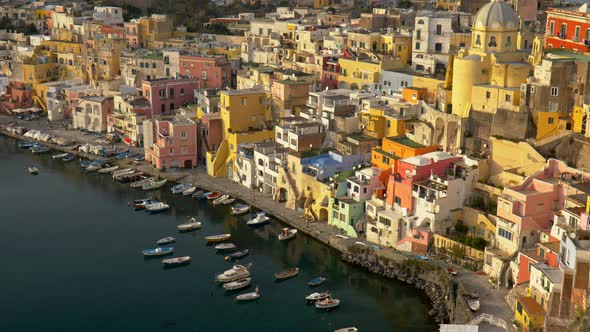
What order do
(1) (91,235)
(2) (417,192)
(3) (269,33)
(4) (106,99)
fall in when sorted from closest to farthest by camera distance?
(2) (417,192)
(1) (91,235)
(4) (106,99)
(3) (269,33)

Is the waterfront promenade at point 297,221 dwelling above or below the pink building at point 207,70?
below

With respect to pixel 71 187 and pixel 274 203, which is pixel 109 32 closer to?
pixel 71 187

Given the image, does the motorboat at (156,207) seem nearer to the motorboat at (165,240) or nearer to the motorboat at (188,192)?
the motorboat at (188,192)

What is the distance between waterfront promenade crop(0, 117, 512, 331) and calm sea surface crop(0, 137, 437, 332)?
0.50m

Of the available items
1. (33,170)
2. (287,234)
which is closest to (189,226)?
(287,234)

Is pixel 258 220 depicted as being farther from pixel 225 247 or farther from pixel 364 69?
pixel 364 69

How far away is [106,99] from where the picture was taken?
41406 millimetres

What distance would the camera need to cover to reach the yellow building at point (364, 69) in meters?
36.9

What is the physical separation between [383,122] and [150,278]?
36.1ft

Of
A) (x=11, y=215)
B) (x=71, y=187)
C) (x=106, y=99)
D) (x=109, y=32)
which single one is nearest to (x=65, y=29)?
(x=109, y=32)

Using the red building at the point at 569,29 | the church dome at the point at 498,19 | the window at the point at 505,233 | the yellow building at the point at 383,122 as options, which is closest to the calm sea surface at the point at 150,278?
the window at the point at 505,233

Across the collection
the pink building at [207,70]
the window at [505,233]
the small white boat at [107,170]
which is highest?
the pink building at [207,70]

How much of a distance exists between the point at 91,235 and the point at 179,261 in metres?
4.25

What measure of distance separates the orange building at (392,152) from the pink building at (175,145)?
927cm
